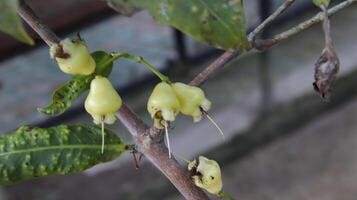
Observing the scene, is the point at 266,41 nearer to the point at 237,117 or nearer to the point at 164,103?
the point at 164,103

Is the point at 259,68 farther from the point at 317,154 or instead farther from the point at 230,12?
the point at 230,12

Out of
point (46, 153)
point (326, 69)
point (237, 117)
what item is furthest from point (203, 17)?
point (237, 117)

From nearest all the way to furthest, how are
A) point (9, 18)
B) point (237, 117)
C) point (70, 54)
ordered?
point (9, 18)
point (70, 54)
point (237, 117)

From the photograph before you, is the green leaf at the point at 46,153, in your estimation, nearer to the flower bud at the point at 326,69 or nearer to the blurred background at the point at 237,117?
the flower bud at the point at 326,69

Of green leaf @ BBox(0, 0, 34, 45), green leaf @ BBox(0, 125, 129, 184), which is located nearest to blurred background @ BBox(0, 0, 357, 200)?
green leaf @ BBox(0, 125, 129, 184)

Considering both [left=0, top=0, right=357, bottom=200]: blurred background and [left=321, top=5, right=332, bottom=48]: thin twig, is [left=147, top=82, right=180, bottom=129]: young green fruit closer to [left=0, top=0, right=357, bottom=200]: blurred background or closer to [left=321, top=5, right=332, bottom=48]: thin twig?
[left=321, top=5, right=332, bottom=48]: thin twig
